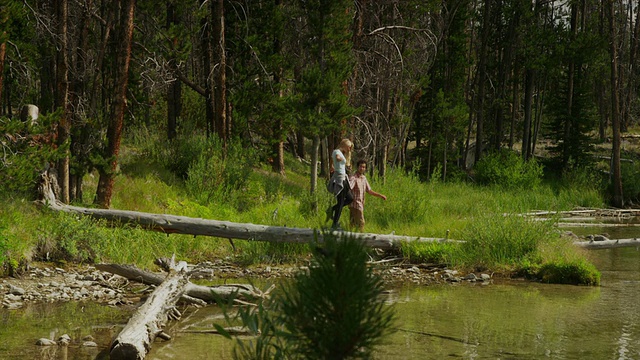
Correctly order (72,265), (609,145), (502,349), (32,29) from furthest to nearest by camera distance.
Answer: (609,145) < (32,29) < (72,265) < (502,349)

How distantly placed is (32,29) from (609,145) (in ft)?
117

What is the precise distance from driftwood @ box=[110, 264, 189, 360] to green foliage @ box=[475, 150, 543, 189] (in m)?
21.8

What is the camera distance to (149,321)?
301 inches

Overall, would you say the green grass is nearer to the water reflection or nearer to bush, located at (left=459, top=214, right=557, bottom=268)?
bush, located at (left=459, top=214, right=557, bottom=268)

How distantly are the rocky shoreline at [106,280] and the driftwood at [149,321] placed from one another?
3.29ft

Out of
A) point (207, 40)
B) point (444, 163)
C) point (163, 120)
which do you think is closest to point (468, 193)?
point (444, 163)

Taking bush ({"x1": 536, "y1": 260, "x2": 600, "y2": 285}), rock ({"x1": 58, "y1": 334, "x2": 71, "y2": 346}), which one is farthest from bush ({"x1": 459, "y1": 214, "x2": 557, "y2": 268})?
rock ({"x1": 58, "y1": 334, "x2": 71, "y2": 346})

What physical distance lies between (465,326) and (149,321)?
3733 mm

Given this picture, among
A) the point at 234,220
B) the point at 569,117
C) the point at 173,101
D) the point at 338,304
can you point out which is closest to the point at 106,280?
the point at 234,220

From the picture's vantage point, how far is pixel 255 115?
22.8m

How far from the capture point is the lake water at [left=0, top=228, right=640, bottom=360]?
744 centimetres

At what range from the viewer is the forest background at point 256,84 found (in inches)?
576

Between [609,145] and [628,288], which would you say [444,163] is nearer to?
[609,145]

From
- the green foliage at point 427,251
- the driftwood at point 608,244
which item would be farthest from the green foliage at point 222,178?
the driftwood at point 608,244
